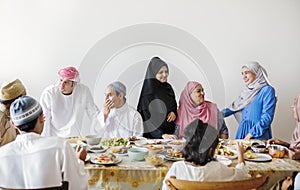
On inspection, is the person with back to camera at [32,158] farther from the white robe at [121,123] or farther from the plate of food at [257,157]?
the white robe at [121,123]

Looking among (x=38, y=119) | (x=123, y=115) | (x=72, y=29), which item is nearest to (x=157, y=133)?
(x=123, y=115)

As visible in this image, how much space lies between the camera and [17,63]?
393 cm

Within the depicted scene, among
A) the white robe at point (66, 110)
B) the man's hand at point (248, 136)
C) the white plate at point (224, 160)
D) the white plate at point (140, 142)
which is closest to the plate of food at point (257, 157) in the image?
the white plate at point (224, 160)

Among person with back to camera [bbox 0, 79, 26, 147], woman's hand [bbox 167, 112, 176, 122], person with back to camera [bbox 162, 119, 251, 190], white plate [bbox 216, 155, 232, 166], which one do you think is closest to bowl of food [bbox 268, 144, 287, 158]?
white plate [bbox 216, 155, 232, 166]

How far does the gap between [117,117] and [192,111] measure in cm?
73

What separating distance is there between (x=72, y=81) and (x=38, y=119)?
4.97ft

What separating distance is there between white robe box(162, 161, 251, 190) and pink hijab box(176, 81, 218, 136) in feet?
4.97

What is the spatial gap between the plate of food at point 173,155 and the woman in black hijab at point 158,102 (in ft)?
3.37

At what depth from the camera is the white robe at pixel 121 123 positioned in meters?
2.97

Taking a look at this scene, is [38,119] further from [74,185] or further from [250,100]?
[250,100]

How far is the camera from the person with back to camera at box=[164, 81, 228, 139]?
3.30m

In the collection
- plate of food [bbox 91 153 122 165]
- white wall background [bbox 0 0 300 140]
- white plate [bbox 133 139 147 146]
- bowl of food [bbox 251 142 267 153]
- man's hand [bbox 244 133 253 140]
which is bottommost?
man's hand [bbox 244 133 253 140]

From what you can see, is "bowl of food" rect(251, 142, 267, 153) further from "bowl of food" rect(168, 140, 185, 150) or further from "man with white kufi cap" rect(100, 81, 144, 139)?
"man with white kufi cap" rect(100, 81, 144, 139)

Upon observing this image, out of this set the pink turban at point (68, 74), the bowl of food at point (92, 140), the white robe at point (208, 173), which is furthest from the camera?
the pink turban at point (68, 74)
